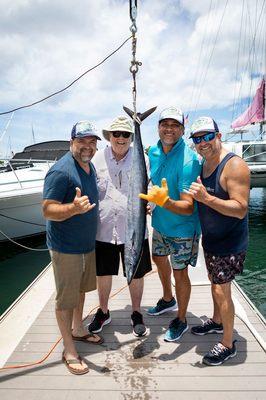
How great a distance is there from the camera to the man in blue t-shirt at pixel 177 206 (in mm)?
2686

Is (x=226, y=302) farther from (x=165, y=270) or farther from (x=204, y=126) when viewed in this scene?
(x=204, y=126)

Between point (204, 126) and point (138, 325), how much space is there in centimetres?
181

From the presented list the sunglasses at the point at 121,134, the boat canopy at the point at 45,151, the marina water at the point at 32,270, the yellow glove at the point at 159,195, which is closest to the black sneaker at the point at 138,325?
the yellow glove at the point at 159,195

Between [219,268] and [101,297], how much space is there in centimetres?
121

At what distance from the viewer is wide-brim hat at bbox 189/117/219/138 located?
8.00ft

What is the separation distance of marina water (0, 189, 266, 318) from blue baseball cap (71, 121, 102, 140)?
4.02m

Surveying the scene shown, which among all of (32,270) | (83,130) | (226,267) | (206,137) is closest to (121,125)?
(83,130)

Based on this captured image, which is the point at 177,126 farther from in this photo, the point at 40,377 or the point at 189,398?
the point at 40,377

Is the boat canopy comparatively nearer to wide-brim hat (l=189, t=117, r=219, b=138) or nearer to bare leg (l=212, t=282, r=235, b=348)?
wide-brim hat (l=189, t=117, r=219, b=138)

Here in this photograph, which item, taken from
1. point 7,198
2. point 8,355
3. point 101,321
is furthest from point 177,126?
point 7,198

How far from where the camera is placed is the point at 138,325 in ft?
10.0

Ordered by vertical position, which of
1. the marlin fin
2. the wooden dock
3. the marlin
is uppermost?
the marlin fin

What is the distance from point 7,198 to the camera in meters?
7.44

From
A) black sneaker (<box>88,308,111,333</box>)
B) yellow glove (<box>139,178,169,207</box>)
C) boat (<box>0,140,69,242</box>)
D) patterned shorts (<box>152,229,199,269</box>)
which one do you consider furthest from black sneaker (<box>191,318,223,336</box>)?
boat (<box>0,140,69,242</box>)
